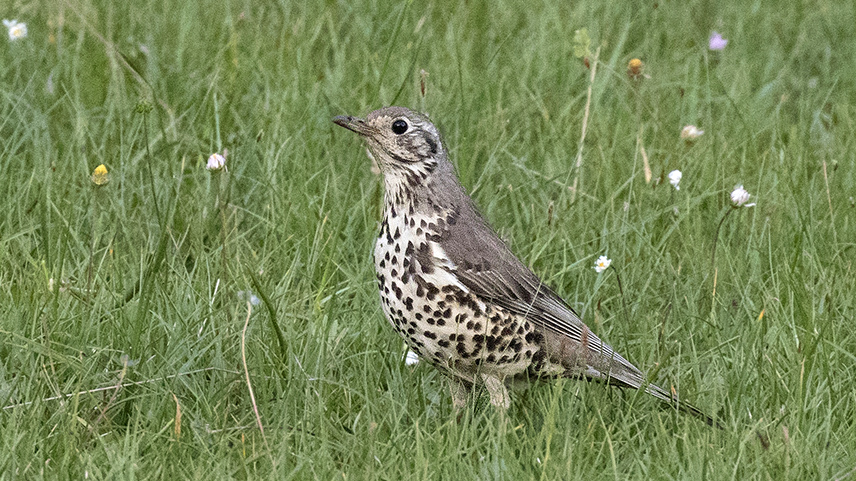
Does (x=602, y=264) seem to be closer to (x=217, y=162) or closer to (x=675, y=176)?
(x=675, y=176)

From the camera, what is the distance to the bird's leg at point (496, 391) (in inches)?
163

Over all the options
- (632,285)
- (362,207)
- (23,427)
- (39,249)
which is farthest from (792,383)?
Answer: (39,249)

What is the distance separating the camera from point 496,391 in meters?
4.16

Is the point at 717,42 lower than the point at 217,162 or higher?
higher

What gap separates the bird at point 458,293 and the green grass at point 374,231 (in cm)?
15

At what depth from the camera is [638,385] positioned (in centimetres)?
413

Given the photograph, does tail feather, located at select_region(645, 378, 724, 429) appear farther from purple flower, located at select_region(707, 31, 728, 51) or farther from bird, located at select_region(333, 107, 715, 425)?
purple flower, located at select_region(707, 31, 728, 51)

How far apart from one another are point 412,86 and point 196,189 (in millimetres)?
1544

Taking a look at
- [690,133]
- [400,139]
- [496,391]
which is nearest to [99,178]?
[400,139]

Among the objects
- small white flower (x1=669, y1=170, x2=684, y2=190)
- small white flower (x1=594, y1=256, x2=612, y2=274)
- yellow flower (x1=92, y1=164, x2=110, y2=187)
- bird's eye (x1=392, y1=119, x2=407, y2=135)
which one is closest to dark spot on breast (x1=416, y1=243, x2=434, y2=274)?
bird's eye (x1=392, y1=119, x2=407, y2=135)

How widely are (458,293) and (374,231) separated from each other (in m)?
1.25

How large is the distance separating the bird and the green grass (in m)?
0.15

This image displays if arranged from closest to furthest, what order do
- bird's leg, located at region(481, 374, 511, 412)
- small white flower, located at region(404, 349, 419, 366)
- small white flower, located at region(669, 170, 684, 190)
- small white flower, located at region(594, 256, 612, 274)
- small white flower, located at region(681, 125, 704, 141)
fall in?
bird's leg, located at region(481, 374, 511, 412) → small white flower, located at region(404, 349, 419, 366) → small white flower, located at region(594, 256, 612, 274) → small white flower, located at region(669, 170, 684, 190) → small white flower, located at region(681, 125, 704, 141)

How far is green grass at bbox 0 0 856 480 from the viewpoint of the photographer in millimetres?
3760
